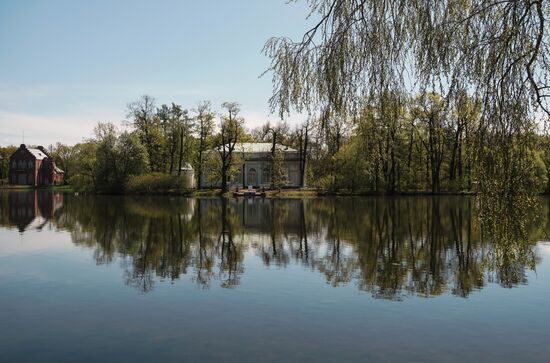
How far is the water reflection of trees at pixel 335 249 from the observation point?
11961 millimetres

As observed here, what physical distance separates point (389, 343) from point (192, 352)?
3.01 m

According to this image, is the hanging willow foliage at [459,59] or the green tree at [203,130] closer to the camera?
the hanging willow foliage at [459,59]

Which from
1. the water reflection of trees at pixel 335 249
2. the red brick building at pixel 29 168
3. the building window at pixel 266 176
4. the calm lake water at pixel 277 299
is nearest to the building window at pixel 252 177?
the building window at pixel 266 176

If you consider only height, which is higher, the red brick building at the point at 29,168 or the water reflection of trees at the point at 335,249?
the red brick building at the point at 29,168

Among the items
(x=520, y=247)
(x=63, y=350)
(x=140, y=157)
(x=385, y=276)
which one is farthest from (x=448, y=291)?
(x=140, y=157)

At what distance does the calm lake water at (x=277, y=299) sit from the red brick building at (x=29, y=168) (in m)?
91.5

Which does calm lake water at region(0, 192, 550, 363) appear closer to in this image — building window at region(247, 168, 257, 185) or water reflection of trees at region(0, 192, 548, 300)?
water reflection of trees at region(0, 192, 548, 300)

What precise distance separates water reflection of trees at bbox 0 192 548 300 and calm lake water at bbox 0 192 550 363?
0.07 m

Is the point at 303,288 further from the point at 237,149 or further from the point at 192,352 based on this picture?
the point at 237,149

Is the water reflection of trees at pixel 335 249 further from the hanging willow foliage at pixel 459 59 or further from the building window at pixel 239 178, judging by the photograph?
the building window at pixel 239 178

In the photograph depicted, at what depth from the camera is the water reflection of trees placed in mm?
11961

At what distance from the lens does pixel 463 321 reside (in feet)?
30.2

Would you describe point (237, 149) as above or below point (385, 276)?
above

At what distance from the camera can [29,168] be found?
104 metres
